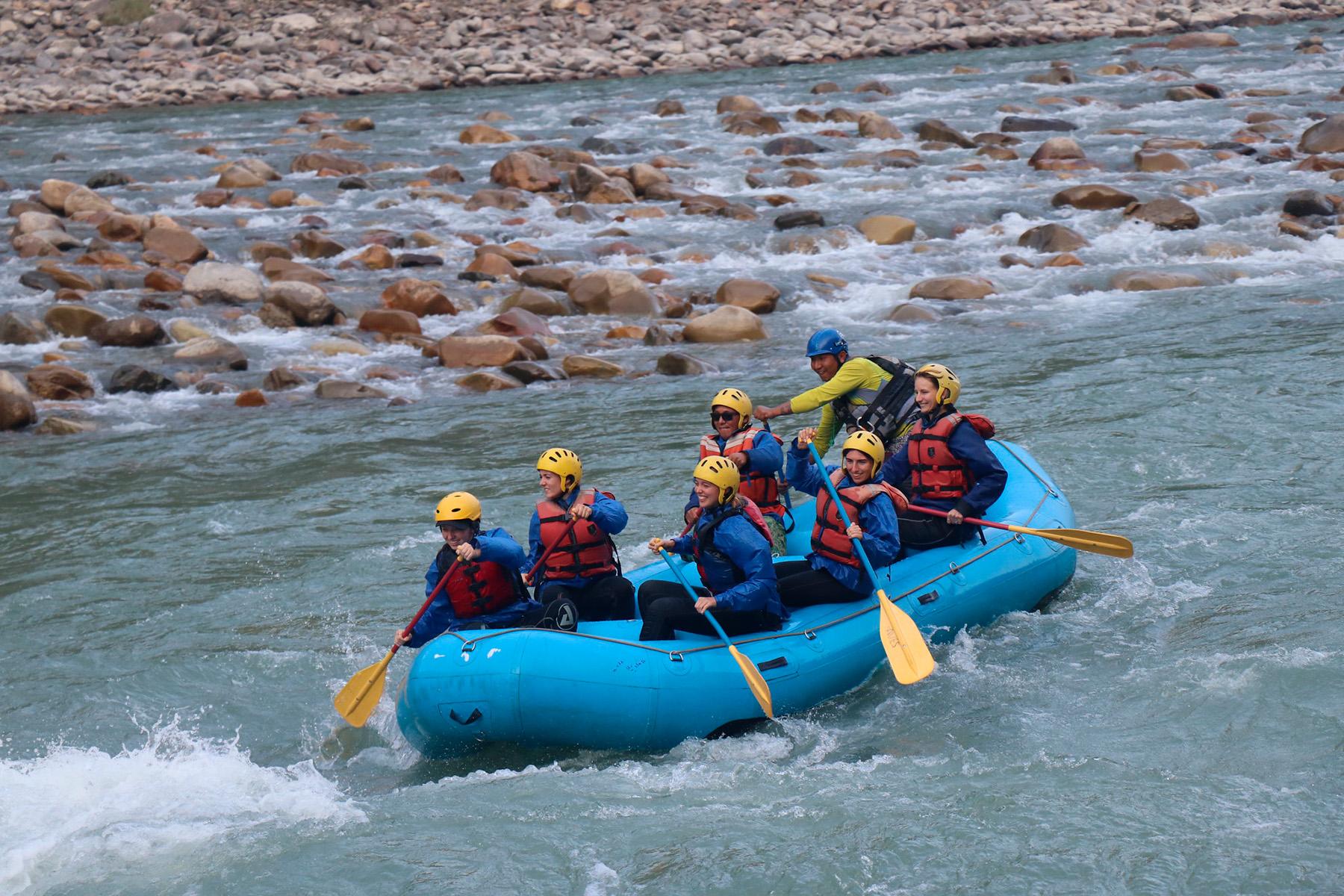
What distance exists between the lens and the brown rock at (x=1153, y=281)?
42.7 ft

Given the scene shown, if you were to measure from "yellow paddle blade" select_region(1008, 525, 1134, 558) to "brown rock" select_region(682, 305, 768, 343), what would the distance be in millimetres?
5946

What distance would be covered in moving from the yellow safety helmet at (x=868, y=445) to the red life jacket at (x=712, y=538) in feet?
1.77

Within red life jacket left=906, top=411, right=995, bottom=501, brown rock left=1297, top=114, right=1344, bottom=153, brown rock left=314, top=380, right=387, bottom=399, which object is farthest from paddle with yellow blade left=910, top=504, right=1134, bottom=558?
brown rock left=1297, top=114, right=1344, bottom=153

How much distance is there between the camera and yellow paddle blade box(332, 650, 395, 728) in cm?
597

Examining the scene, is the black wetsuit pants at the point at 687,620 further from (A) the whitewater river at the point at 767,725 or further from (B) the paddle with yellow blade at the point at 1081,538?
(B) the paddle with yellow blade at the point at 1081,538

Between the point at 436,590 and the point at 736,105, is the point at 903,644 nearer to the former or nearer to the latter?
the point at 436,590

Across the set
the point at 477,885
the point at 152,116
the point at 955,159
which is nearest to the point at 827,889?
the point at 477,885

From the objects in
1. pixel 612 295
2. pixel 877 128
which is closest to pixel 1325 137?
pixel 877 128

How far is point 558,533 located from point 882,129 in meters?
15.2

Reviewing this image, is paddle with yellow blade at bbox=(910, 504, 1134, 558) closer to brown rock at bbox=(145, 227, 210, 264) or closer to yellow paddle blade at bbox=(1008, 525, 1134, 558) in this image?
yellow paddle blade at bbox=(1008, 525, 1134, 558)

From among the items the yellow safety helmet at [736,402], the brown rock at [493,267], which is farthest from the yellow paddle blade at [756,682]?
the brown rock at [493,267]

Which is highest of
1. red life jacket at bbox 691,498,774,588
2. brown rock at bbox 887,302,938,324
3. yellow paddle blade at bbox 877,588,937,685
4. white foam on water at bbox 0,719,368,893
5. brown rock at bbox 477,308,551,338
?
red life jacket at bbox 691,498,774,588

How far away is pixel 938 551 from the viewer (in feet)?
22.2

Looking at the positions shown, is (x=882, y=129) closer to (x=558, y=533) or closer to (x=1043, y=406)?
(x=1043, y=406)
